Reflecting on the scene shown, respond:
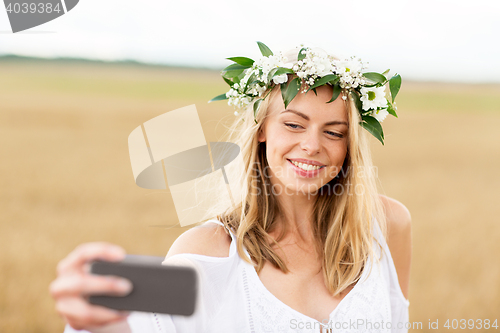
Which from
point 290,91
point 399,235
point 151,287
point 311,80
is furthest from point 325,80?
point 151,287

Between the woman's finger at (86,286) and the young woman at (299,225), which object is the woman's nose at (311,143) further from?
the woman's finger at (86,286)

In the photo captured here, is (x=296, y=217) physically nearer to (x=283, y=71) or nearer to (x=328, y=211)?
(x=328, y=211)

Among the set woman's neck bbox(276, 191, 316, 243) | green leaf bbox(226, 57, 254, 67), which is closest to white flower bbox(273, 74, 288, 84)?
green leaf bbox(226, 57, 254, 67)

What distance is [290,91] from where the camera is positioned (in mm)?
2367

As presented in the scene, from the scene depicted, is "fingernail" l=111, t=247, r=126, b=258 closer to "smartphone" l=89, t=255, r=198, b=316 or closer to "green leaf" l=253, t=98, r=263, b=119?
"smartphone" l=89, t=255, r=198, b=316

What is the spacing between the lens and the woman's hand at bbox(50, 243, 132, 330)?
3.21 feet

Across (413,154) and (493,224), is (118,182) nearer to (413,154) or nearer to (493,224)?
(493,224)

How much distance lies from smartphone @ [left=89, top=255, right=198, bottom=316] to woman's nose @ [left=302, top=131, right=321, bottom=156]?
1.40 meters

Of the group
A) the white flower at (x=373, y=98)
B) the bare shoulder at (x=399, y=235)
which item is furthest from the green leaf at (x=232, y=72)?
the bare shoulder at (x=399, y=235)

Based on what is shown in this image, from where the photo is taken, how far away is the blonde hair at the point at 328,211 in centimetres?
251

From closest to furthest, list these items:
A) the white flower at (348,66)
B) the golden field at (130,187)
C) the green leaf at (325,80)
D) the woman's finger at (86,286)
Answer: the woman's finger at (86,286)
the green leaf at (325,80)
the white flower at (348,66)
the golden field at (130,187)

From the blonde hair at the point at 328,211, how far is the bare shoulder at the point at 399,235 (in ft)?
0.40

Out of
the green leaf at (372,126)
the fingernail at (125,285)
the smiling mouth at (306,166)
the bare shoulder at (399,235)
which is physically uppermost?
the fingernail at (125,285)

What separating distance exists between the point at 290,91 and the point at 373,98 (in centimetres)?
61
